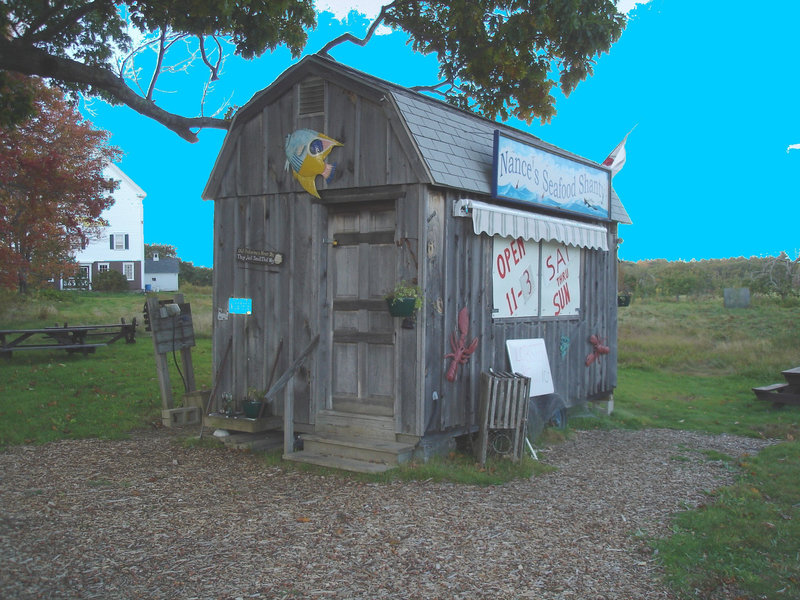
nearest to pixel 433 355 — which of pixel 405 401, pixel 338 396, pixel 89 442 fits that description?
pixel 405 401

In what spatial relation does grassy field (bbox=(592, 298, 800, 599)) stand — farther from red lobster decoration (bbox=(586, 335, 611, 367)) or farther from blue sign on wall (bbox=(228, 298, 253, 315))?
blue sign on wall (bbox=(228, 298, 253, 315))

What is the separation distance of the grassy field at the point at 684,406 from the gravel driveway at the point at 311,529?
0.35 meters

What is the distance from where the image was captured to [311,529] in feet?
17.6

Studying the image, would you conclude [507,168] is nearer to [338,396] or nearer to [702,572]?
[338,396]

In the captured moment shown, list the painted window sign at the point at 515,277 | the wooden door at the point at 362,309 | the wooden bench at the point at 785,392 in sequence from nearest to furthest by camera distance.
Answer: the wooden door at the point at 362,309, the painted window sign at the point at 515,277, the wooden bench at the point at 785,392

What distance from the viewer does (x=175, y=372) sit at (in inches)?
526

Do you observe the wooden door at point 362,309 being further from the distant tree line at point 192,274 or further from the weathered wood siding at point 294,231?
the distant tree line at point 192,274

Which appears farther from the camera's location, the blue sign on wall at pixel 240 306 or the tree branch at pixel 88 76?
the tree branch at pixel 88 76

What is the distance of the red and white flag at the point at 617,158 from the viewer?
11.3 metres

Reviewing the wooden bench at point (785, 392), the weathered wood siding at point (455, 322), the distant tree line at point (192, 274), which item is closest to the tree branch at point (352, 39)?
the weathered wood siding at point (455, 322)

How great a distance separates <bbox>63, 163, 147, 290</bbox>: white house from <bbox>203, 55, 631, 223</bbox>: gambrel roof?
39.5 meters

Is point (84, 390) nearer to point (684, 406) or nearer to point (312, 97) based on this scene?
point (312, 97)

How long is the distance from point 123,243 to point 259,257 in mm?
41289

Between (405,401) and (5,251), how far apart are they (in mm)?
13922
